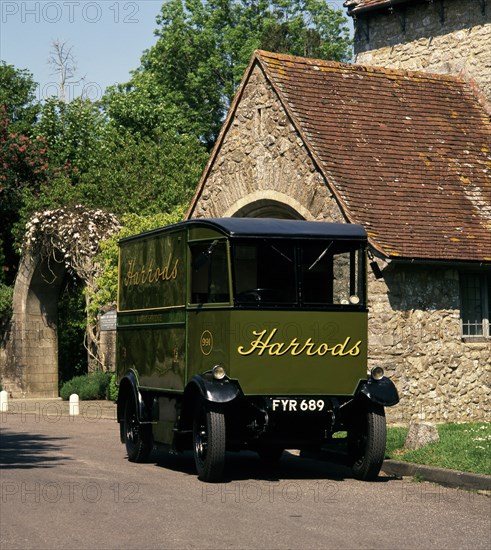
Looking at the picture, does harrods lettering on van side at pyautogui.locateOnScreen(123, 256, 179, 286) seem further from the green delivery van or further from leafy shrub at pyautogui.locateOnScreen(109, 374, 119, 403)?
leafy shrub at pyautogui.locateOnScreen(109, 374, 119, 403)

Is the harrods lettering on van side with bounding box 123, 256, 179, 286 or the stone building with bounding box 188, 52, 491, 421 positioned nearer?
the harrods lettering on van side with bounding box 123, 256, 179, 286

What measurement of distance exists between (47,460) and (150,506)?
4.91 m

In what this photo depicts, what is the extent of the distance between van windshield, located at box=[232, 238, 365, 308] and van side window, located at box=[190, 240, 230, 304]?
0.18 meters

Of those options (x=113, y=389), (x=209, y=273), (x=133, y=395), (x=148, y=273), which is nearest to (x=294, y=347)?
(x=209, y=273)

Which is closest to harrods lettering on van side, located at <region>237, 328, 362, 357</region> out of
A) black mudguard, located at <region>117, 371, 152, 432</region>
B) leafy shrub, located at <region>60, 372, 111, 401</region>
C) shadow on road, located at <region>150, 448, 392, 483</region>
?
shadow on road, located at <region>150, 448, 392, 483</region>

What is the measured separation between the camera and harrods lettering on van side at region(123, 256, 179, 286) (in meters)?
14.6

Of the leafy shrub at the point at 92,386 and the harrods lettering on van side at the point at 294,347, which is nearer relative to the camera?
the harrods lettering on van side at the point at 294,347

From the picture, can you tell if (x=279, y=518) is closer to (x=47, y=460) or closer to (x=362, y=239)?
(x=362, y=239)

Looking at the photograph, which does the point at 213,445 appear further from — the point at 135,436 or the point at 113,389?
the point at 113,389

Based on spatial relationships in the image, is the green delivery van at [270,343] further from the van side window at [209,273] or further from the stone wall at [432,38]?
the stone wall at [432,38]

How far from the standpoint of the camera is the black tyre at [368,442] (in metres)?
13.4

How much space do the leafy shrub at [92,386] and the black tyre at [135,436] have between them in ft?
44.2

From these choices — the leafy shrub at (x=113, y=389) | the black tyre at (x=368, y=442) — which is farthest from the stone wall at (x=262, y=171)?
the black tyre at (x=368, y=442)

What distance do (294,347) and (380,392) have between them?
3.68 feet
